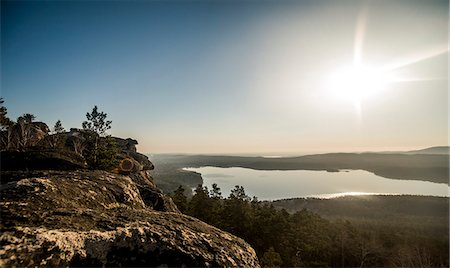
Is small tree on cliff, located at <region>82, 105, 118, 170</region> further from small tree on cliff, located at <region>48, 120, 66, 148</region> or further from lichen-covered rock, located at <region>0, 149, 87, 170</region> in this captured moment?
lichen-covered rock, located at <region>0, 149, 87, 170</region>

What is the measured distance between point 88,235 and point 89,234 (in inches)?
1.0

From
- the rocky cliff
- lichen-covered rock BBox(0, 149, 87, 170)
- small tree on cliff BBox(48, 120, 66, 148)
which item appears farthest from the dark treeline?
the rocky cliff

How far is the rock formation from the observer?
245cm

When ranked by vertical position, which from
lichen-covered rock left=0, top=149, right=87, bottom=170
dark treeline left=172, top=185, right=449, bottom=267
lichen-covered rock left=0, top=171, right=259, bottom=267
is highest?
lichen-covered rock left=0, top=149, right=87, bottom=170

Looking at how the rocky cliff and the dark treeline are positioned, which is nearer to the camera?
the rocky cliff

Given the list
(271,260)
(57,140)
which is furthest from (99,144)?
(271,260)

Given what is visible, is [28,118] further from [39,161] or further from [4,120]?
[39,161]

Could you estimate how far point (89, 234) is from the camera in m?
2.88

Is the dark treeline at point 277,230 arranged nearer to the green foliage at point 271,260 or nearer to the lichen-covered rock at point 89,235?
the green foliage at point 271,260

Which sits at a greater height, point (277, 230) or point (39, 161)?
point (39, 161)

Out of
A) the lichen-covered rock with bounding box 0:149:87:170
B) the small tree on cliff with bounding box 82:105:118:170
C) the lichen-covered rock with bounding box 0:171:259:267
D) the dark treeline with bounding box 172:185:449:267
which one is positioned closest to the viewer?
the lichen-covered rock with bounding box 0:171:259:267

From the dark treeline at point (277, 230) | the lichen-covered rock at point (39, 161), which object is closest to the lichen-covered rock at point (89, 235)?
the lichen-covered rock at point (39, 161)

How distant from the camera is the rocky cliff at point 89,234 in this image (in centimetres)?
245

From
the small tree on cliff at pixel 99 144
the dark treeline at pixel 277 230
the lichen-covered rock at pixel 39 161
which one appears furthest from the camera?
the dark treeline at pixel 277 230
